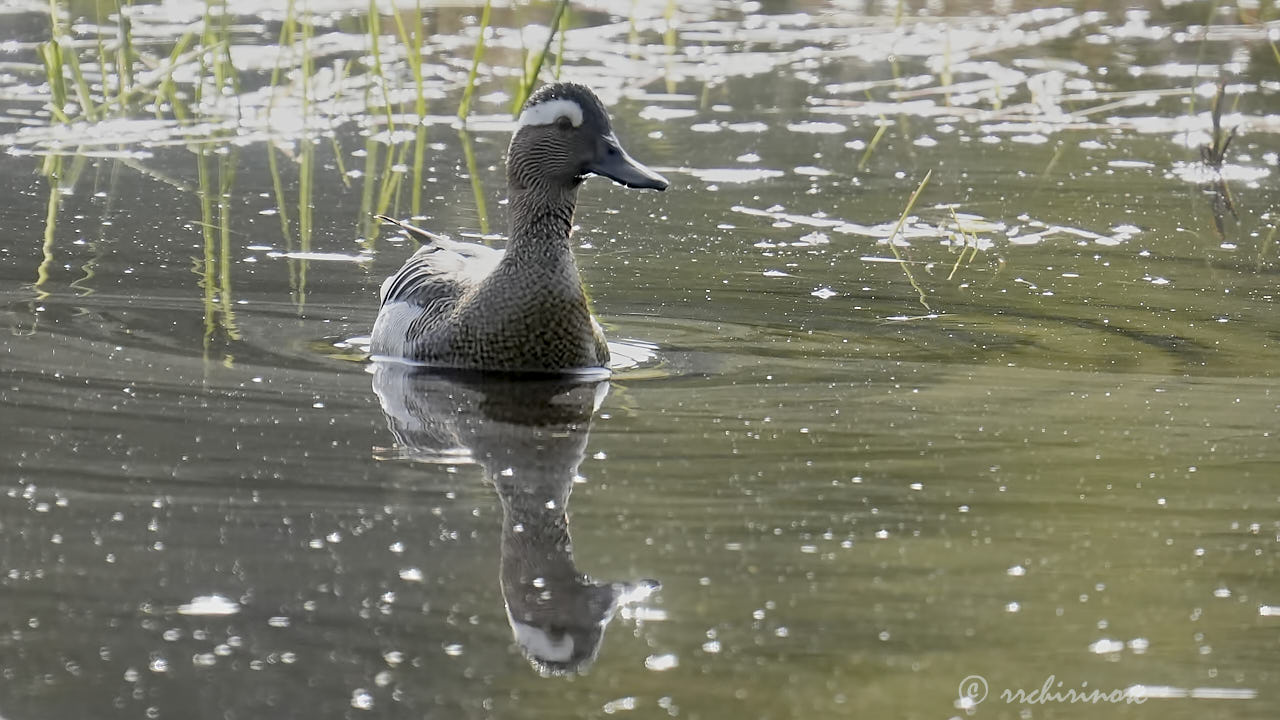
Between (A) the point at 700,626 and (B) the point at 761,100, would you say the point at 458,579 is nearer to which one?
(A) the point at 700,626

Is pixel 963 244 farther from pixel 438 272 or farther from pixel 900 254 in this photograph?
pixel 438 272

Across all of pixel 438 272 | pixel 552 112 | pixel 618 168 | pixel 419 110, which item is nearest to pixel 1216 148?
pixel 419 110

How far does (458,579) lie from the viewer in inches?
174

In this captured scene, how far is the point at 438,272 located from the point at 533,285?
0.72 meters

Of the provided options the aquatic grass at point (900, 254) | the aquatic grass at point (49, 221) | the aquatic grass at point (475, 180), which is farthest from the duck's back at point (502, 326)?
the aquatic grass at point (475, 180)

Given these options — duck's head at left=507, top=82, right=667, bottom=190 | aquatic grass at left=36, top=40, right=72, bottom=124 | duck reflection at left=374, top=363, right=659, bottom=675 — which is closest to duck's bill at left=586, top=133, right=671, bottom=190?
duck's head at left=507, top=82, right=667, bottom=190

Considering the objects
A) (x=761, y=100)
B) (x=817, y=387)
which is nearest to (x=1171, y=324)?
(x=817, y=387)

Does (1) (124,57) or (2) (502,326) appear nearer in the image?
(2) (502,326)

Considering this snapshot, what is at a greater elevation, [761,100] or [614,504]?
[614,504]

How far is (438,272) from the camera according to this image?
7500 mm

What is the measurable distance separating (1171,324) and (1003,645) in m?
3.82

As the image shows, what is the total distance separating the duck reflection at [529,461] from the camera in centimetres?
418

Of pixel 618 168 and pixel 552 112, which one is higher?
pixel 552 112

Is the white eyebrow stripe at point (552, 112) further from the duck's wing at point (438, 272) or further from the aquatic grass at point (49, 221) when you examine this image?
the aquatic grass at point (49, 221)
